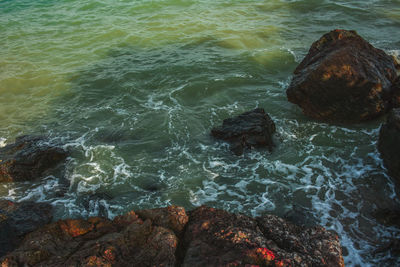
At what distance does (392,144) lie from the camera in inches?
230

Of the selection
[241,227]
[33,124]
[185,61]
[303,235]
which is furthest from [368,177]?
[33,124]

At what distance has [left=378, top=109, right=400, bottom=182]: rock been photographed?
18.7ft

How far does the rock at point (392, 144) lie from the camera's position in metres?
5.70

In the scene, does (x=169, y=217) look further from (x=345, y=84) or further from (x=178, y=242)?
(x=345, y=84)

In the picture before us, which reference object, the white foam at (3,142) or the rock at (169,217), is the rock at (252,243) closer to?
the rock at (169,217)

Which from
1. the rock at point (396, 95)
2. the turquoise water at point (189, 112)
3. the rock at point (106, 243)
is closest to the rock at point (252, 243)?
the rock at point (106, 243)

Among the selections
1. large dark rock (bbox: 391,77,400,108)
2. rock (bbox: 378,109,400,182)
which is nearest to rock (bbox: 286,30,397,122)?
large dark rock (bbox: 391,77,400,108)

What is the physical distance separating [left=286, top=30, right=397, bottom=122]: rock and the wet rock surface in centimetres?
417

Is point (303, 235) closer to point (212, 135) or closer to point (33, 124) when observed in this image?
point (212, 135)

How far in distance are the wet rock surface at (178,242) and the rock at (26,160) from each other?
294cm

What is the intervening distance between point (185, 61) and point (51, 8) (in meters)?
12.8

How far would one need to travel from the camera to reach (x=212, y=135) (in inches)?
308

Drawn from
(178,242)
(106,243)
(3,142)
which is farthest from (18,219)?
(3,142)

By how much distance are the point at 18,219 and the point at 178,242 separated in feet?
11.1
